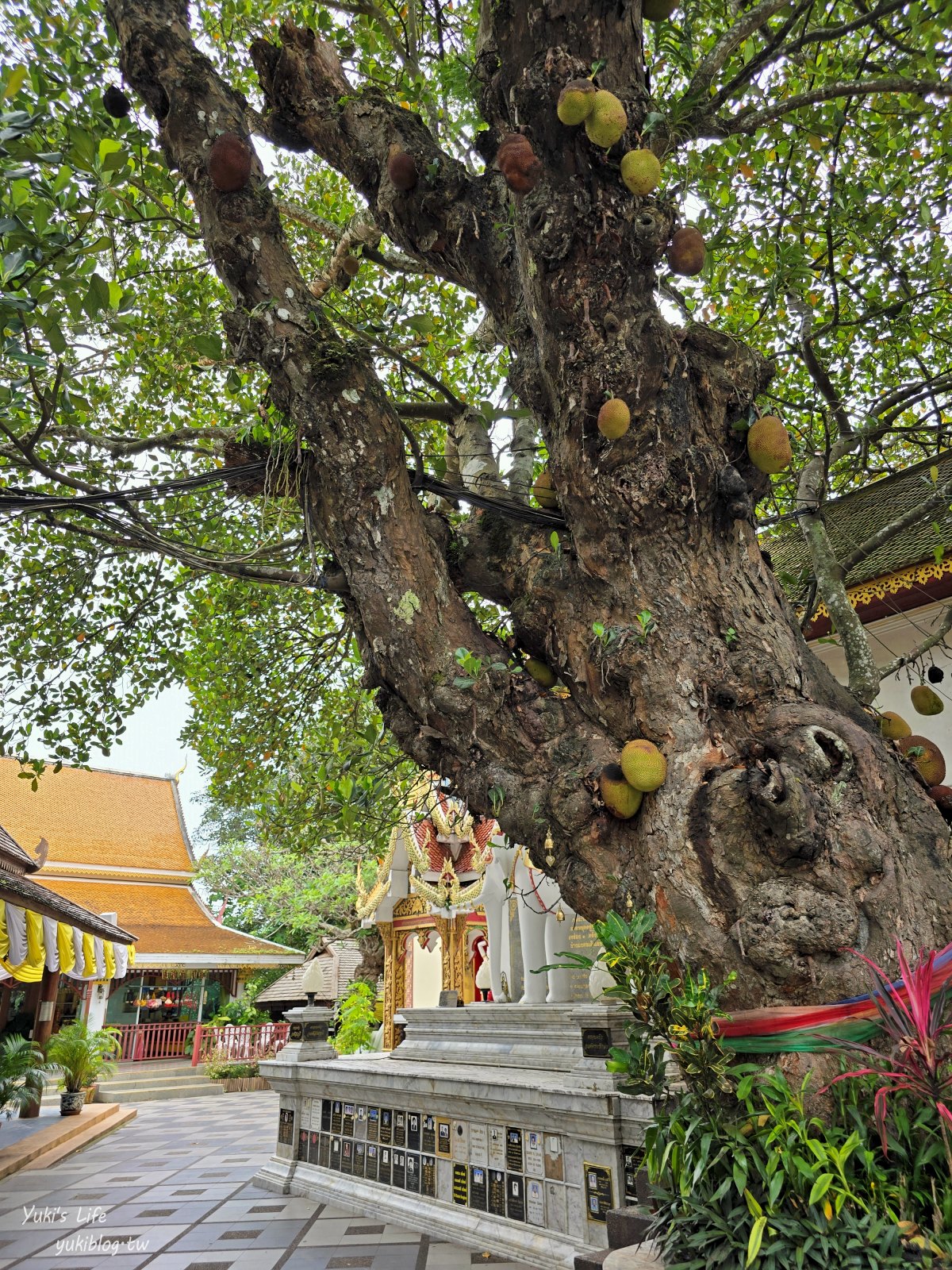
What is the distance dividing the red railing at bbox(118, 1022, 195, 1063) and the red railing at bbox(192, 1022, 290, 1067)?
112cm

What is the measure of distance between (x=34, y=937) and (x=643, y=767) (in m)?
9.32

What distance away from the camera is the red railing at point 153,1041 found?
58.5 feet

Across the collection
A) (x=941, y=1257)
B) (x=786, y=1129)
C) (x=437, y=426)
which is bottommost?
(x=941, y=1257)

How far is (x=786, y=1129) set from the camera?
2193mm

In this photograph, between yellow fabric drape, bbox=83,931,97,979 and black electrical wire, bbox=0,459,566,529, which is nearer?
black electrical wire, bbox=0,459,566,529

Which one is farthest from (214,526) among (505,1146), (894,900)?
(894,900)

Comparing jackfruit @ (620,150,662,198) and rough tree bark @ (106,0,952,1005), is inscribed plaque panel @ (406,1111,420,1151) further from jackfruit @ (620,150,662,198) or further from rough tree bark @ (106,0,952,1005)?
jackfruit @ (620,150,662,198)

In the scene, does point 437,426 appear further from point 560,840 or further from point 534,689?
point 560,840

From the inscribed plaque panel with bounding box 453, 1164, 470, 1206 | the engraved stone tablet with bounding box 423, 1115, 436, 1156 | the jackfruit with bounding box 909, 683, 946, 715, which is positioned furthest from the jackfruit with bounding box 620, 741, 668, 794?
the engraved stone tablet with bounding box 423, 1115, 436, 1156

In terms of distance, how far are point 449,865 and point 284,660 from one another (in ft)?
16.7

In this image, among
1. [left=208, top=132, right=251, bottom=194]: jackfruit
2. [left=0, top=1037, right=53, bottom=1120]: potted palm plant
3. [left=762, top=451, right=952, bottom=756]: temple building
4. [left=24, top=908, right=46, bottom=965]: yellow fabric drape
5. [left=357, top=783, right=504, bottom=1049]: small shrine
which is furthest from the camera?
[left=357, top=783, right=504, bottom=1049]: small shrine

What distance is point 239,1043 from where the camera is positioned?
1700cm

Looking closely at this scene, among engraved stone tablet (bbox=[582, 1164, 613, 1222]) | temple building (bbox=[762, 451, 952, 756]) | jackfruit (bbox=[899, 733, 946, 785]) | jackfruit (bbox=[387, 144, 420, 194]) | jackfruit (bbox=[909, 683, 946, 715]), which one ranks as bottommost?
engraved stone tablet (bbox=[582, 1164, 613, 1222])

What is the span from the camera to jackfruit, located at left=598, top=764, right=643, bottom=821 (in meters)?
2.59
